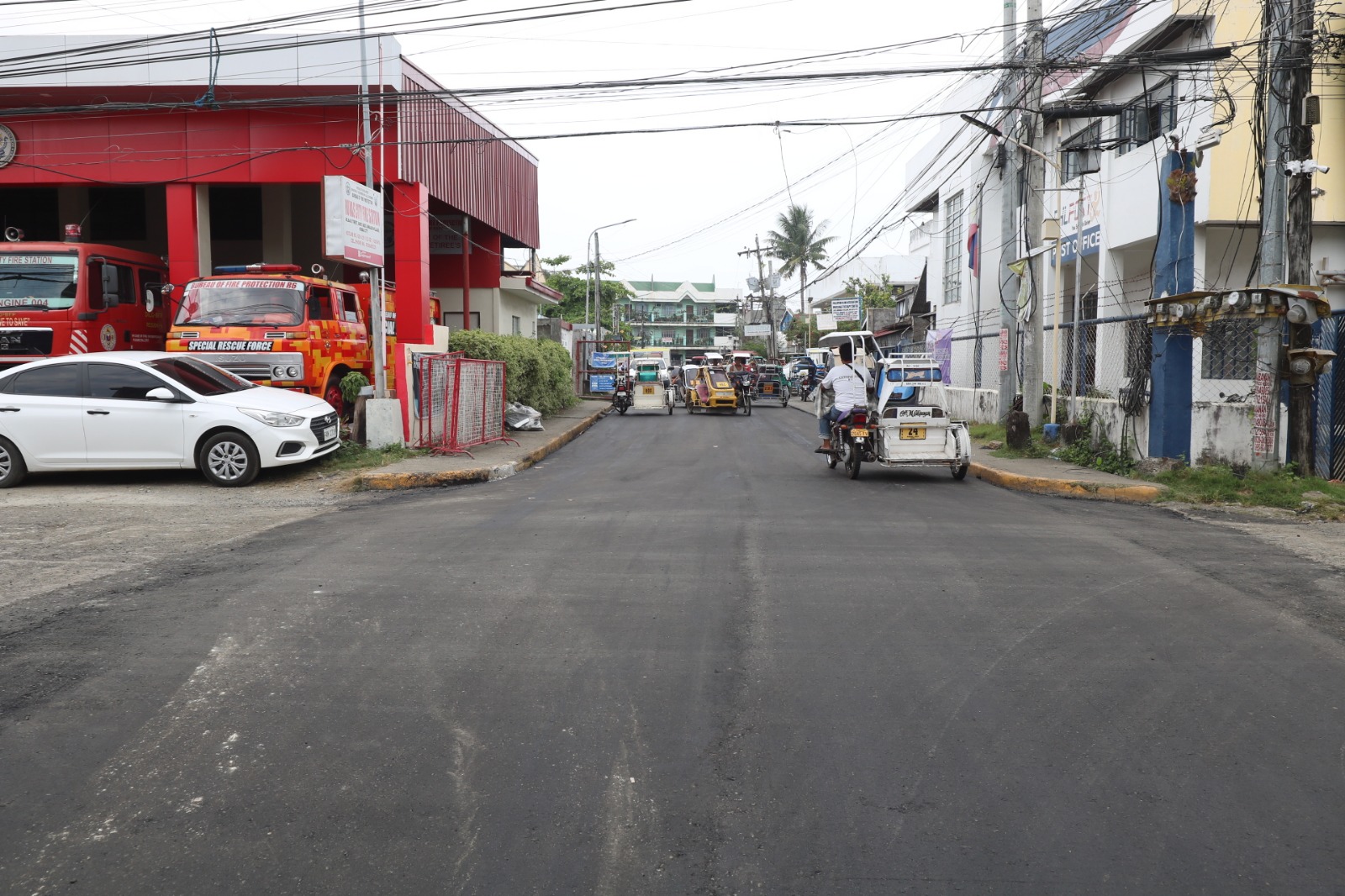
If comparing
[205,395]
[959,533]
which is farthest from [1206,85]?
[205,395]

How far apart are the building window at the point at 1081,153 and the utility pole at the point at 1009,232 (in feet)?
4.24

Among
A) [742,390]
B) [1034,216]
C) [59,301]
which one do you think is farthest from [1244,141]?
[59,301]

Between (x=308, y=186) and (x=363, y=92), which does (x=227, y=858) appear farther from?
(x=308, y=186)

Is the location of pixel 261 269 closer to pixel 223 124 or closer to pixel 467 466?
pixel 467 466

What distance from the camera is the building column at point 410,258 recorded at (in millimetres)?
19828

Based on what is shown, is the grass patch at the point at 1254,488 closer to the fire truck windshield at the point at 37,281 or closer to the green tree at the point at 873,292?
the fire truck windshield at the point at 37,281

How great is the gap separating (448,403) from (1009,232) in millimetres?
9983

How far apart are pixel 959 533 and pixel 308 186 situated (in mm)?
20831

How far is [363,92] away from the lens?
17.7m

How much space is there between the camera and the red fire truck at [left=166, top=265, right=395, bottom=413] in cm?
1509

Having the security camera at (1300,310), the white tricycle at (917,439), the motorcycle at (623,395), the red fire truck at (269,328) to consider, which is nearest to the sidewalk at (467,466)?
the red fire truck at (269,328)

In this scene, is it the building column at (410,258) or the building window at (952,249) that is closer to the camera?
the building column at (410,258)

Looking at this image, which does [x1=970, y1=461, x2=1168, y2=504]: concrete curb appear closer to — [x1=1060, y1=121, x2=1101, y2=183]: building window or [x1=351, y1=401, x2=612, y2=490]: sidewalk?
[x1=351, y1=401, x2=612, y2=490]: sidewalk

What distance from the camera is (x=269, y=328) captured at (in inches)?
601
